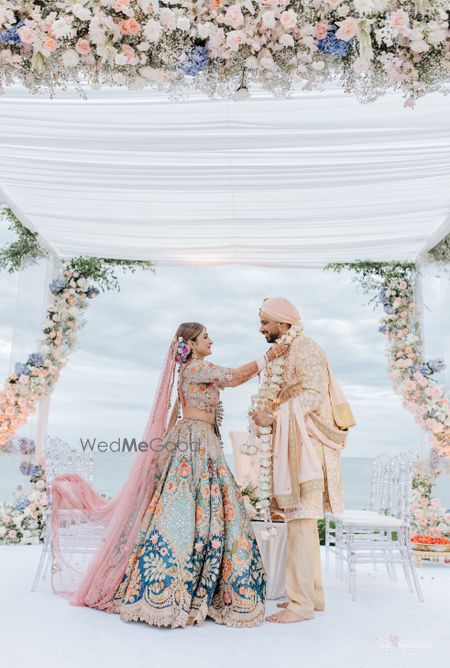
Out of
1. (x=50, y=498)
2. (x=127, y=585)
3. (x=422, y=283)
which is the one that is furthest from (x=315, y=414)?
(x=422, y=283)

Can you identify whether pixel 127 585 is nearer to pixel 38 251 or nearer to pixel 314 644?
pixel 314 644

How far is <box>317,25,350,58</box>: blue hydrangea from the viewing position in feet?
9.87

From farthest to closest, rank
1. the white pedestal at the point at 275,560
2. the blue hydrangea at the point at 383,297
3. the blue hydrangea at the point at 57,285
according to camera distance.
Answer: the blue hydrangea at the point at 383,297 < the blue hydrangea at the point at 57,285 < the white pedestal at the point at 275,560

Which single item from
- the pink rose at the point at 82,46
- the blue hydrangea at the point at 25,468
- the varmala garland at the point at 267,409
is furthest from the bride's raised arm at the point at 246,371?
the blue hydrangea at the point at 25,468

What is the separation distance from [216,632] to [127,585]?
0.69m

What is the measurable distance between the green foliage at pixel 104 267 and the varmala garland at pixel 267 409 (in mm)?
4093

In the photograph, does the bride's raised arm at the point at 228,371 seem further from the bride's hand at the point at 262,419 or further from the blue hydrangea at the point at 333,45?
the blue hydrangea at the point at 333,45

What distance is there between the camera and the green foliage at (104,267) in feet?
27.6

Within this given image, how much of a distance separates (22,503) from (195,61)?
239 inches

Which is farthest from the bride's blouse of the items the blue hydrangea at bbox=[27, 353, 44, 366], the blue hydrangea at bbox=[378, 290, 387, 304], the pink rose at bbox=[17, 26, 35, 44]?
the blue hydrangea at bbox=[378, 290, 387, 304]

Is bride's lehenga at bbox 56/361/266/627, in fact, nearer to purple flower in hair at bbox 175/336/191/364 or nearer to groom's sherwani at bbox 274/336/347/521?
purple flower in hair at bbox 175/336/191/364

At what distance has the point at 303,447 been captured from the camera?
14.6 ft

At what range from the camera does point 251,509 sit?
18.0ft

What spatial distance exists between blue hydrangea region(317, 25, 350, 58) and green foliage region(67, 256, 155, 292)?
220 inches
